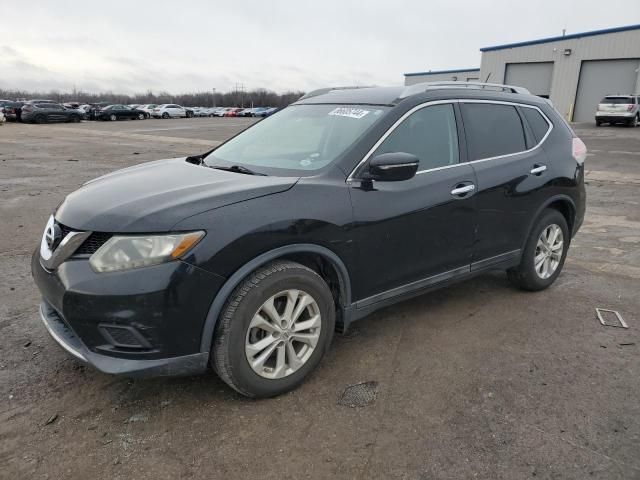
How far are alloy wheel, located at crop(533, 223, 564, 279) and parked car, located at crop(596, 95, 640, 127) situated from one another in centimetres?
2829

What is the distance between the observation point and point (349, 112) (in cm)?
354

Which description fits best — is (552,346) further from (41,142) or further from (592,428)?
(41,142)

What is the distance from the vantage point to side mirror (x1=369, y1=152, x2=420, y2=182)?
9.78 feet

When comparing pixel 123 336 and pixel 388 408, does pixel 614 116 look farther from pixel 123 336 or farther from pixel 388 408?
pixel 123 336

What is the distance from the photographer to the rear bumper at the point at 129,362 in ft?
8.02

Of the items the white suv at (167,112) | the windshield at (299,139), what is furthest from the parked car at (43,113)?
the windshield at (299,139)

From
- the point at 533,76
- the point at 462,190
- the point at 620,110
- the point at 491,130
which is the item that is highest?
the point at 533,76

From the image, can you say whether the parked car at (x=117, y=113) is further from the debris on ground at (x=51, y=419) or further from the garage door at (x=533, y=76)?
the debris on ground at (x=51, y=419)

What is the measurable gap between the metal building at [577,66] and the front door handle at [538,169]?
34691mm

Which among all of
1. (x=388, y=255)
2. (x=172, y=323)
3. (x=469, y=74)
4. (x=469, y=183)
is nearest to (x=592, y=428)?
(x=388, y=255)

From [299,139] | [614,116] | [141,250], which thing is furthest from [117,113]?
[141,250]

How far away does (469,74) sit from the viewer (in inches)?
1948

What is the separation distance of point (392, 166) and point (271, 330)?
119cm

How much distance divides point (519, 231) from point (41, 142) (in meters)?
20.4
